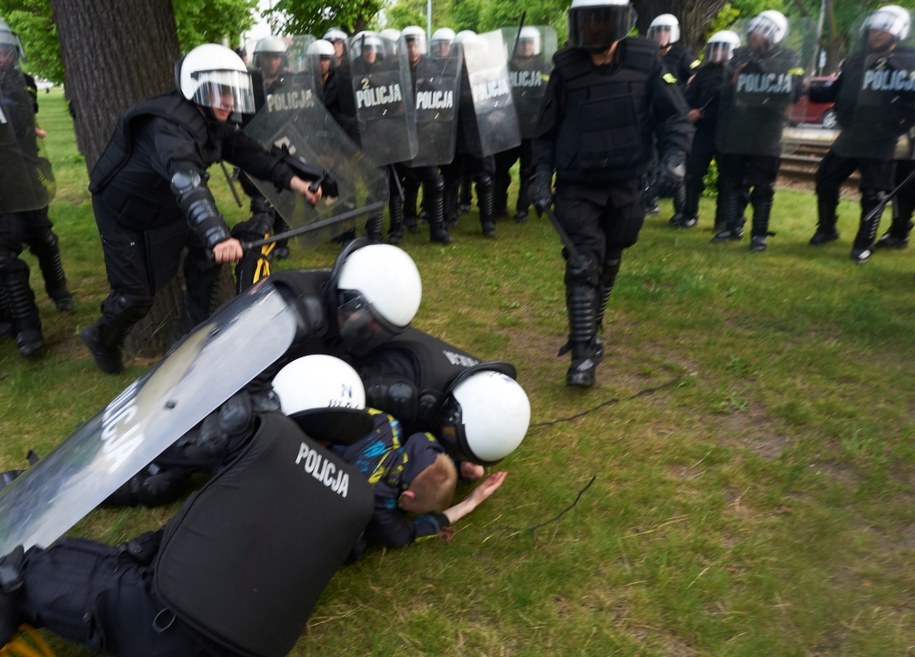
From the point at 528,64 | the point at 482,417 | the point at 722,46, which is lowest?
the point at 482,417

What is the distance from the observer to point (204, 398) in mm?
2299

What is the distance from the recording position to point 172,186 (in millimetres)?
3230

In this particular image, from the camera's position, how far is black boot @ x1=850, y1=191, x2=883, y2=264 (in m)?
6.21

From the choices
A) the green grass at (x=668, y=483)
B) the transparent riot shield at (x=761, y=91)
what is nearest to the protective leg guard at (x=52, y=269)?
the green grass at (x=668, y=483)

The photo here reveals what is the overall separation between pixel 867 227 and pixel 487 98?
3590mm

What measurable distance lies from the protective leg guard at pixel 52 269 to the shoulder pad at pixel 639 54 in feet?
13.2

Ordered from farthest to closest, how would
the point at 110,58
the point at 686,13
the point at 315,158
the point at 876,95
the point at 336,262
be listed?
the point at 686,13, the point at 876,95, the point at 315,158, the point at 110,58, the point at 336,262

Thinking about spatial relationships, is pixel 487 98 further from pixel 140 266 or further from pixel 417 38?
pixel 140 266

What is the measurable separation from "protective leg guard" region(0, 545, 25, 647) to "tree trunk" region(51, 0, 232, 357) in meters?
2.49

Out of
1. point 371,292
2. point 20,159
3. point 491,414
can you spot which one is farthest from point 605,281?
point 20,159

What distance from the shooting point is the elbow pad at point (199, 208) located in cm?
315

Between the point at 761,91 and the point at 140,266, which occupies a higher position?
the point at 761,91

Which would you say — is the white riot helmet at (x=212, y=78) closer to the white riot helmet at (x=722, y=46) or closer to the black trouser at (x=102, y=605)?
the black trouser at (x=102, y=605)

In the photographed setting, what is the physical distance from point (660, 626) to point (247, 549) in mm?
1378
